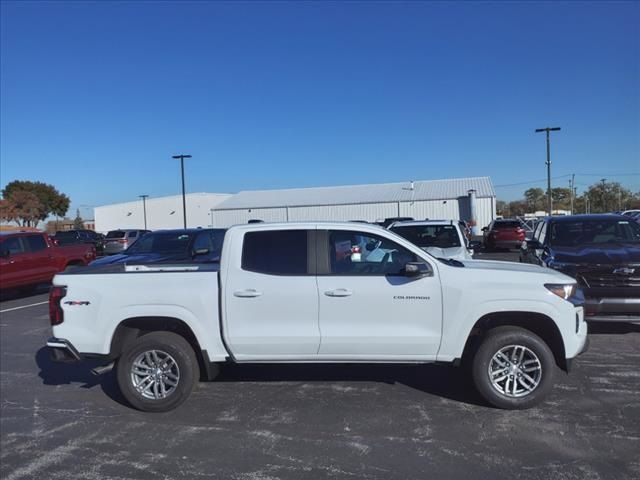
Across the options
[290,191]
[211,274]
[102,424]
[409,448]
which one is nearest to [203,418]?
[102,424]

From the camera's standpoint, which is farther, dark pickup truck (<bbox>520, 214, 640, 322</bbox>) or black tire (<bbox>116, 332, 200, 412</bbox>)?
dark pickup truck (<bbox>520, 214, 640, 322</bbox>)

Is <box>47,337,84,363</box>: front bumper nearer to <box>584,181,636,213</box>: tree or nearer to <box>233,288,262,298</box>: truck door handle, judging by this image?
<box>233,288,262,298</box>: truck door handle

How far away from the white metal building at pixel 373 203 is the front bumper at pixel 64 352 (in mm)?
47256

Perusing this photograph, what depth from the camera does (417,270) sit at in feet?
15.8

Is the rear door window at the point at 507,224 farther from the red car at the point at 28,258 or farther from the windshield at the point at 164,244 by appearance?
the red car at the point at 28,258

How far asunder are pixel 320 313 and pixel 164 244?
8074 millimetres

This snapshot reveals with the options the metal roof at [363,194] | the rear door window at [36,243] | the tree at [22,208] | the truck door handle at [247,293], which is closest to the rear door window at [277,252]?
the truck door handle at [247,293]

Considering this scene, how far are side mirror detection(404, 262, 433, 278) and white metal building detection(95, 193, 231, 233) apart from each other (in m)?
63.6

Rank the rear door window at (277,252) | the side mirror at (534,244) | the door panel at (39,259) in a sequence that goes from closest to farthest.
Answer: the rear door window at (277,252) → the side mirror at (534,244) → the door panel at (39,259)

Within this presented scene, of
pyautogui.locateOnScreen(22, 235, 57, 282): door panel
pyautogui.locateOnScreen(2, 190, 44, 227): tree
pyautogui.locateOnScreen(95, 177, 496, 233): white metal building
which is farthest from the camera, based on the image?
pyautogui.locateOnScreen(2, 190, 44, 227): tree

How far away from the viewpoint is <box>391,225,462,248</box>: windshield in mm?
10742

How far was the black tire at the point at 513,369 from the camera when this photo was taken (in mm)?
4891

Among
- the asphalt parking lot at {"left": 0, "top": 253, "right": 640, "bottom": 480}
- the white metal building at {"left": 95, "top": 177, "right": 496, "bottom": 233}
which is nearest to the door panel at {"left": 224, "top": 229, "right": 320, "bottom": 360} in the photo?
the asphalt parking lot at {"left": 0, "top": 253, "right": 640, "bottom": 480}

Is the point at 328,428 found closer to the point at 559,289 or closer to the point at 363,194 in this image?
the point at 559,289
